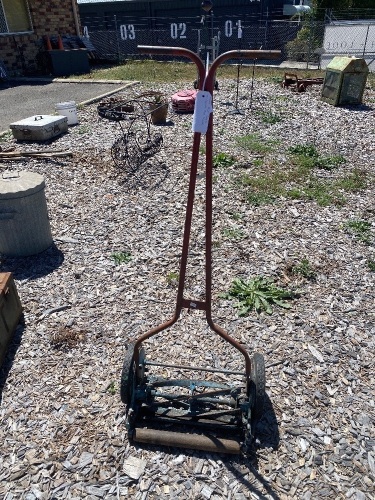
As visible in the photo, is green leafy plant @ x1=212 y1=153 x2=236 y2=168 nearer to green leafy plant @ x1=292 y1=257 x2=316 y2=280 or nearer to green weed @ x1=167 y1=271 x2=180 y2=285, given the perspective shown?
green leafy plant @ x1=292 y1=257 x2=316 y2=280

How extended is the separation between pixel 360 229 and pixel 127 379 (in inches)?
171

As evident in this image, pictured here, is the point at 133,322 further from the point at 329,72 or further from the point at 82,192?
the point at 329,72

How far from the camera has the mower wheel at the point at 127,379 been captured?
304 cm

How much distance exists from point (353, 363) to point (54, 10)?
21837mm

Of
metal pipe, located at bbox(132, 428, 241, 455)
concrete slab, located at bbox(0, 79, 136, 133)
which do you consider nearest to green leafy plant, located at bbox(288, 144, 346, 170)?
metal pipe, located at bbox(132, 428, 241, 455)

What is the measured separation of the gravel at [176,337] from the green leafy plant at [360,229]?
5 centimetres

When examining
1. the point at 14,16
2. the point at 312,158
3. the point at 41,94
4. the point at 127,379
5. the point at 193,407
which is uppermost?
the point at 14,16

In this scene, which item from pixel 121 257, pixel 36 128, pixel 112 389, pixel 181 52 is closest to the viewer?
pixel 181 52

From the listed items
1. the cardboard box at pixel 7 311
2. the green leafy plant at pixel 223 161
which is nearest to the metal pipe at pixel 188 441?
the cardboard box at pixel 7 311

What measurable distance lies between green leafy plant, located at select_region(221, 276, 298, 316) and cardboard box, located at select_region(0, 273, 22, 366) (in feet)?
7.15

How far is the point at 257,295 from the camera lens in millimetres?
4625

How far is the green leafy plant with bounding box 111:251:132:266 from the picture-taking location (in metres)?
5.27

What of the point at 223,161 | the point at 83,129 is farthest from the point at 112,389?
the point at 83,129

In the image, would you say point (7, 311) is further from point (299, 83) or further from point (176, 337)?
point (299, 83)
